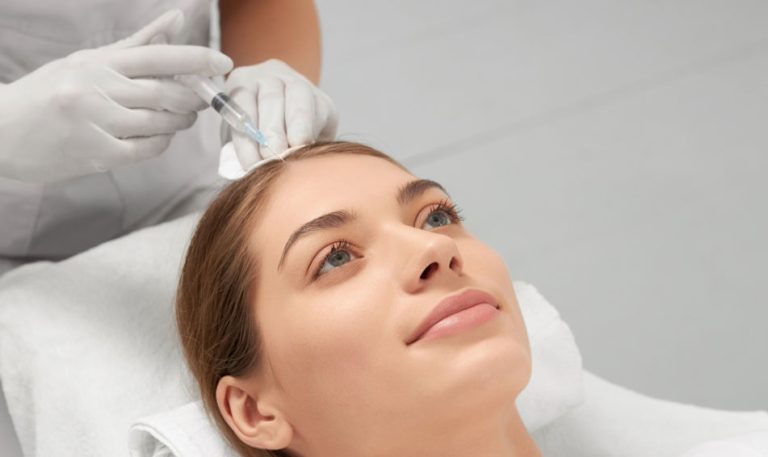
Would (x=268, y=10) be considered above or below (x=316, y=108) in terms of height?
above

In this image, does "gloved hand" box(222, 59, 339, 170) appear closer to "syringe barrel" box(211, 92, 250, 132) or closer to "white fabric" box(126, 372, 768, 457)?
"syringe barrel" box(211, 92, 250, 132)

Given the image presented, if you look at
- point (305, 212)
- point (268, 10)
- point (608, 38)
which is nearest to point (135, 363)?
point (305, 212)

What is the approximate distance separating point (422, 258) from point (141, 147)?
1.72 ft

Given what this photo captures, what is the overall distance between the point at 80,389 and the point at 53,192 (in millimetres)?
336

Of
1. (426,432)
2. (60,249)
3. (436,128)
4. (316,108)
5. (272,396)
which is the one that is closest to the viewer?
(426,432)

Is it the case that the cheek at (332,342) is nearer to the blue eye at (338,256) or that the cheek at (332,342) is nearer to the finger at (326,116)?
the blue eye at (338,256)

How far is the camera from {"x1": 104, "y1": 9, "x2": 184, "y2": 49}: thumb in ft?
4.96

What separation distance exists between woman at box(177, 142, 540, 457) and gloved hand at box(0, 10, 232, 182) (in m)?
0.19

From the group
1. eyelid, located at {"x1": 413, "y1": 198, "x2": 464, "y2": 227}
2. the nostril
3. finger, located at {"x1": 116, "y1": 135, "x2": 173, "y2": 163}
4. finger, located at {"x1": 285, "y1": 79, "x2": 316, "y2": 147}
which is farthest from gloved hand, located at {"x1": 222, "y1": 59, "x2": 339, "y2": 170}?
the nostril

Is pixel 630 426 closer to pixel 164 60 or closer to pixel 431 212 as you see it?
pixel 431 212

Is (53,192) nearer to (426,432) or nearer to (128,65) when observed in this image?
(128,65)

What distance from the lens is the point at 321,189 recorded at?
1280mm

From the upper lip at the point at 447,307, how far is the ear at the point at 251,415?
0.71 ft

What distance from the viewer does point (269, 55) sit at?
186 cm
